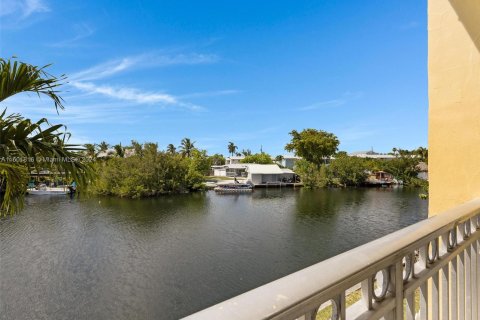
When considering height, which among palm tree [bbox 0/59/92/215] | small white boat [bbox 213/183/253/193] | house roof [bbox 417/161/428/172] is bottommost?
small white boat [bbox 213/183/253/193]

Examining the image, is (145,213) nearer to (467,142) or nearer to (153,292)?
(153,292)

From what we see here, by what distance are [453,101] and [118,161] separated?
33545 millimetres

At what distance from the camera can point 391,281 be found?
790 millimetres

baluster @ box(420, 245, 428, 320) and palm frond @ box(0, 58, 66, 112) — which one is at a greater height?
palm frond @ box(0, 58, 66, 112)

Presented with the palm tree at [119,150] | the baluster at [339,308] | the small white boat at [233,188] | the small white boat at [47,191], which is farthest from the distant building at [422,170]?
the baluster at [339,308]

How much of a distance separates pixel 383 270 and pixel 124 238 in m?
15.8

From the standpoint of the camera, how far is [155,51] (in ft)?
72.8

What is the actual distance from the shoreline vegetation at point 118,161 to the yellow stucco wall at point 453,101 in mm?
2843

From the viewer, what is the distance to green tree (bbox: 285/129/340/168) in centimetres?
4291

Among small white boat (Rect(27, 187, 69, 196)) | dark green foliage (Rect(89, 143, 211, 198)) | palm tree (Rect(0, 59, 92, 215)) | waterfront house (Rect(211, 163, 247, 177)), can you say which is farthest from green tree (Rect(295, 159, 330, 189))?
palm tree (Rect(0, 59, 92, 215))

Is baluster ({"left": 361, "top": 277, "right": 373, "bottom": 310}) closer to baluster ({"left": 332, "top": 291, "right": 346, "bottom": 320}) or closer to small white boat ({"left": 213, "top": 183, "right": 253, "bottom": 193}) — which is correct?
baluster ({"left": 332, "top": 291, "right": 346, "bottom": 320})

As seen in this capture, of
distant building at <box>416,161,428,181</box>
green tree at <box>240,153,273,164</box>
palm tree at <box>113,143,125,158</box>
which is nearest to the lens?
palm tree at <box>113,143,125,158</box>

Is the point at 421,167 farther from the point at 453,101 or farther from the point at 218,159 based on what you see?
the point at 453,101

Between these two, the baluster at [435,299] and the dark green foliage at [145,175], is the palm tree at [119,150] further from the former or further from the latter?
the baluster at [435,299]
